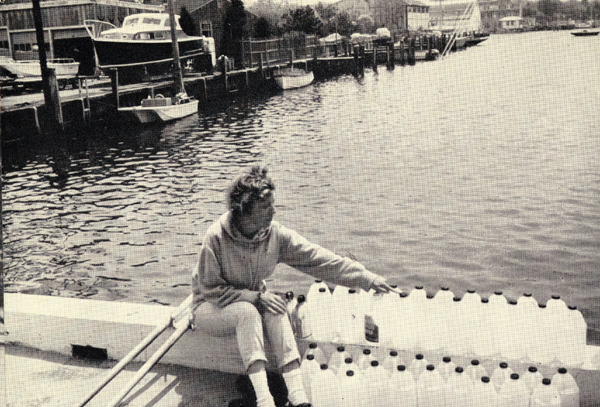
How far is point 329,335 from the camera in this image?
12.7 feet

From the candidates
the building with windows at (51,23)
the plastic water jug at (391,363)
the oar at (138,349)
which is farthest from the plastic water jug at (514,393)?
the building with windows at (51,23)

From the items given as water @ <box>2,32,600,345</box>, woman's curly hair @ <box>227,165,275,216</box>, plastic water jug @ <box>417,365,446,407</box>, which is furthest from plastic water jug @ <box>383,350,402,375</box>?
water @ <box>2,32,600,345</box>

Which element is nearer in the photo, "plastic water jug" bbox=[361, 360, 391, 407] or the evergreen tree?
"plastic water jug" bbox=[361, 360, 391, 407]

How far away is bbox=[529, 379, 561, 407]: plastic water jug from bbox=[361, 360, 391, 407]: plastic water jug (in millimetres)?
731

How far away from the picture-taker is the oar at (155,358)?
3.26 meters

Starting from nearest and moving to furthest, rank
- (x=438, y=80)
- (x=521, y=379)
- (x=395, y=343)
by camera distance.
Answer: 1. (x=521, y=379)
2. (x=395, y=343)
3. (x=438, y=80)

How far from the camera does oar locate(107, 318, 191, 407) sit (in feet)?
10.7

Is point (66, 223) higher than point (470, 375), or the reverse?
point (470, 375)

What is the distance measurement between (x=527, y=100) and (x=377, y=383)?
2771cm

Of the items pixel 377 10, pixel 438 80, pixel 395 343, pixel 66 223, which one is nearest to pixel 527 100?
pixel 438 80

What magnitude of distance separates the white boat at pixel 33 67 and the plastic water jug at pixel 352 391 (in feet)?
100

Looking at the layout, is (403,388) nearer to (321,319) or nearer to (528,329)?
(321,319)

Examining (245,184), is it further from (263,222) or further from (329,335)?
(329,335)

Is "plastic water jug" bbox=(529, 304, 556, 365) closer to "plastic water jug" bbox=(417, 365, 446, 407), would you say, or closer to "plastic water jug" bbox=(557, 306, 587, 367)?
"plastic water jug" bbox=(557, 306, 587, 367)
